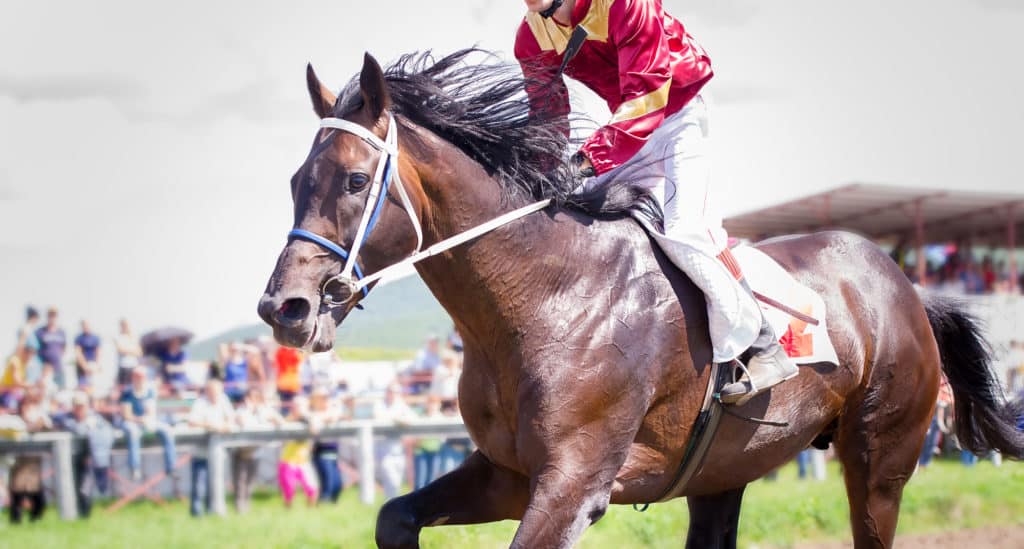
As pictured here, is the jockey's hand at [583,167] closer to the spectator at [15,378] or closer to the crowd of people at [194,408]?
the crowd of people at [194,408]

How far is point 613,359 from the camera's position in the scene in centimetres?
388

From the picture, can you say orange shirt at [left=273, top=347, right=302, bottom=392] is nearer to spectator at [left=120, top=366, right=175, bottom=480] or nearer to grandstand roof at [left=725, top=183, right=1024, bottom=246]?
spectator at [left=120, top=366, right=175, bottom=480]

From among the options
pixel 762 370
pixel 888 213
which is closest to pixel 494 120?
pixel 762 370

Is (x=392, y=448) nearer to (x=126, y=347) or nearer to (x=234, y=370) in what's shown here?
(x=234, y=370)

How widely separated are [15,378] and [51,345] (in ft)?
1.96

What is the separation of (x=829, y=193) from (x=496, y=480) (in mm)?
17688

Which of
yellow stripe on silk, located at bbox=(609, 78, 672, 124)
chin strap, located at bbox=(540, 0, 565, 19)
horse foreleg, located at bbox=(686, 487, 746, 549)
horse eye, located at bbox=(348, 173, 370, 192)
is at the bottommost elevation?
horse foreleg, located at bbox=(686, 487, 746, 549)

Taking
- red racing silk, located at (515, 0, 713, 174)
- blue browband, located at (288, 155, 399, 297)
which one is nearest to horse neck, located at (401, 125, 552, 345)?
blue browband, located at (288, 155, 399, 297)

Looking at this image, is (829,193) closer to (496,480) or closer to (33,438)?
(33,438)

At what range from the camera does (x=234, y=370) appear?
1064cm

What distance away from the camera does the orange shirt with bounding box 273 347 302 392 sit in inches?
415

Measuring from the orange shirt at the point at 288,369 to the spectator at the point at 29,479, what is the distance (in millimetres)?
2146

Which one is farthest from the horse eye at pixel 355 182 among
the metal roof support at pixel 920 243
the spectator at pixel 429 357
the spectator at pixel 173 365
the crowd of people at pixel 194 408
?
the metal roof support at pixel 920 243

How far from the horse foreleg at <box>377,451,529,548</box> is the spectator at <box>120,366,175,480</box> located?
6193 millimetres
